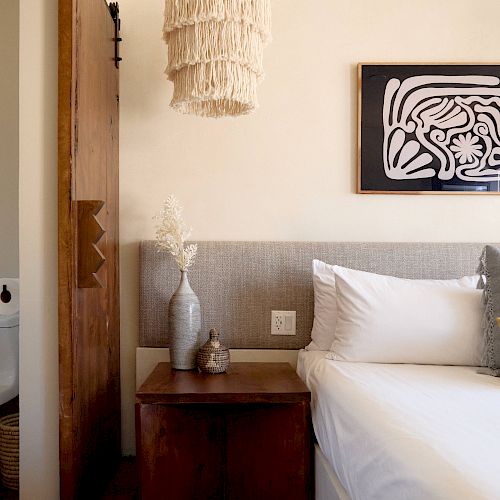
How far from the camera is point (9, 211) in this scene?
2.83 meters

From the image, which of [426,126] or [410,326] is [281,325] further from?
[426,126]

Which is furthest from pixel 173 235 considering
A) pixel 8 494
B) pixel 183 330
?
pixel 8 494

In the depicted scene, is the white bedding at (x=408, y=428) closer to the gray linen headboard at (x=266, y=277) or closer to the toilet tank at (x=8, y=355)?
the gray linen headboard at (x=266, y=277)

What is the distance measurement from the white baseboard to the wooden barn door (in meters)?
0.11

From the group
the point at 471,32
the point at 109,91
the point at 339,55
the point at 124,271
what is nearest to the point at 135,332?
the point at 124,271

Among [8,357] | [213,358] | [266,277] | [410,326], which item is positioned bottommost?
[8,357]

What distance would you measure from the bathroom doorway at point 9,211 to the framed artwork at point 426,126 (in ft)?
5.74

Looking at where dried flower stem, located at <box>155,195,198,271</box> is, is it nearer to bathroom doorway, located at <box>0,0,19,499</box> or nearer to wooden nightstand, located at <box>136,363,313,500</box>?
wooden nightstand, located at <box>136,363,313,500</box>

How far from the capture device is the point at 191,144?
2311mm

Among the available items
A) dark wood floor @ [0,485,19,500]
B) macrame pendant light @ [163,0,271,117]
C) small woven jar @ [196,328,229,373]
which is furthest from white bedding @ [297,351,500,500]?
dark wood floor @ [0,485,19,500]

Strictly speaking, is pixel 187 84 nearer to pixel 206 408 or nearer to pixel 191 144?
pixel 191 144

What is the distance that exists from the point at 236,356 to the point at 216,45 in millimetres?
1216

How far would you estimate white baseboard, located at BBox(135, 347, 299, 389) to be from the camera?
226 centimetres

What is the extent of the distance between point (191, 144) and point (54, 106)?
715 millimetres
